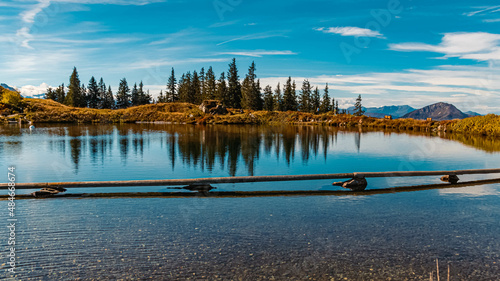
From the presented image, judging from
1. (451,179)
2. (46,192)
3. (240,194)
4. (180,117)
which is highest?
(180,117)

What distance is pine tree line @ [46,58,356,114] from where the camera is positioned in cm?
14525

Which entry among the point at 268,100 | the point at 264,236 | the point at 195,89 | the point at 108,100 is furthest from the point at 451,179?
the point at 108,100

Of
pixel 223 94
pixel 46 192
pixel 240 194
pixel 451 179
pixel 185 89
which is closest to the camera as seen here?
pixel 46 192

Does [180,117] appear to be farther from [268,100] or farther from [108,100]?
[108,100]

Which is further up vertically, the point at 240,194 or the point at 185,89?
the point at 185,89

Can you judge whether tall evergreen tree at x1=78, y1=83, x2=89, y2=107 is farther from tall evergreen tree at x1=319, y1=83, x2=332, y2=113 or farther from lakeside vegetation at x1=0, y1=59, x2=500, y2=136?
tall evergreen tree at x1=319, y1=83, x2=332, y2=113

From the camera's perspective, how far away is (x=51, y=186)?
16.9 meters

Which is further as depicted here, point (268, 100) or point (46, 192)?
point (268, 100)

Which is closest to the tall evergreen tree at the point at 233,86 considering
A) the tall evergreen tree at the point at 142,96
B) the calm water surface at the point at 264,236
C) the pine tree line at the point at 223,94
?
the pine tree line at the point at 223,94

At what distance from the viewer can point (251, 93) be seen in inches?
5600

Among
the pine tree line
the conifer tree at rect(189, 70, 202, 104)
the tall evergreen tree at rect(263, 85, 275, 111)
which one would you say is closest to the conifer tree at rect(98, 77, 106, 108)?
the pine tree line

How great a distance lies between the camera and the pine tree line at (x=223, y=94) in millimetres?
145250

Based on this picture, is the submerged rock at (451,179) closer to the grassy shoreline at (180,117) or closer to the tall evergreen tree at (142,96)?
the grassy shoreline at (180,117)

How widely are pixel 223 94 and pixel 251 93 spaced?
41.4ft
